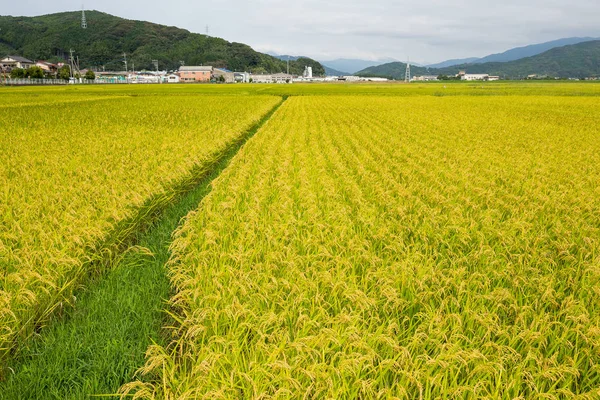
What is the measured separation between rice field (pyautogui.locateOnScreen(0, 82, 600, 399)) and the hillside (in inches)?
6970

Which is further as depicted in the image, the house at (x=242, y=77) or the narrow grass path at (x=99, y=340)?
the house at (x=242, y=77)

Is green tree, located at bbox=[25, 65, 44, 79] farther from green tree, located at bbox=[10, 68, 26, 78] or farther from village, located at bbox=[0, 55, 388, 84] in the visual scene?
green tree, located at bbox=[10, 68, 26, 78]

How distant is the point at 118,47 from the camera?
17850cm

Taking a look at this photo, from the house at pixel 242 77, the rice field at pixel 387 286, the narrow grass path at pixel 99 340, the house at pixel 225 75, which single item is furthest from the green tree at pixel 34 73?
the narrow grass path at pixel 99 340

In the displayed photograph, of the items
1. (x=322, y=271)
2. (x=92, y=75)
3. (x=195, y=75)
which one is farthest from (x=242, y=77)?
(x=322, y=271)

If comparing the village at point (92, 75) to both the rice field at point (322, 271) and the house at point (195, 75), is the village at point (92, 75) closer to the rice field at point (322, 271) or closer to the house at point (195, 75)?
the house at point (195, 75)

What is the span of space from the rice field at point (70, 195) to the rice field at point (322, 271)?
4 cm

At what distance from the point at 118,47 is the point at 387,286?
202 meters

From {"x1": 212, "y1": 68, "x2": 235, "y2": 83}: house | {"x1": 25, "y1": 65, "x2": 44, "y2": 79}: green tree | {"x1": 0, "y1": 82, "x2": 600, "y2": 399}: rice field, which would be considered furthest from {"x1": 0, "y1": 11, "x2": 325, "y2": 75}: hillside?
{"x1": 0, "y1": 82, "x2": 600, "y2": 399}: rice field

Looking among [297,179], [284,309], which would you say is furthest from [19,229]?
[297,179]

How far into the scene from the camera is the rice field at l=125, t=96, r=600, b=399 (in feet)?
8.29

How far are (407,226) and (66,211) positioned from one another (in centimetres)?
462

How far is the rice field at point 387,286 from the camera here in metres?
2.53

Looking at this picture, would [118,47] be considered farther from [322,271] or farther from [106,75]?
[322,271]
